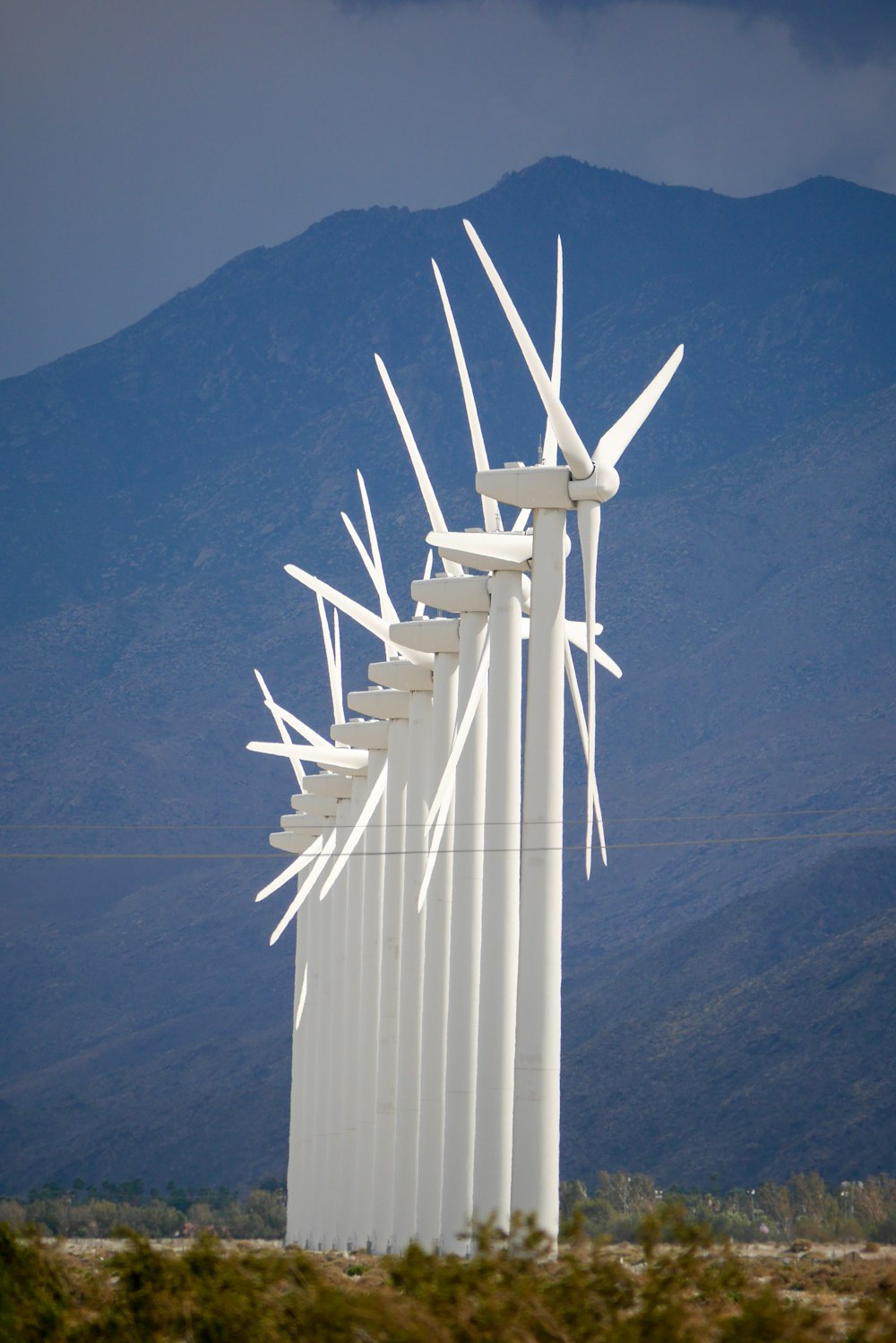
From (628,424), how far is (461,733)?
6580 millimetres

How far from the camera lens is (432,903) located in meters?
43.8

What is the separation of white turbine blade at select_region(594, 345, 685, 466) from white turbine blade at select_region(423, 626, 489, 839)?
470cm

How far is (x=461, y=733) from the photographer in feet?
121

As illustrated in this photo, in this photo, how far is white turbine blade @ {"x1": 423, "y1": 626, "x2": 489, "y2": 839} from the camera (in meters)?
36.4

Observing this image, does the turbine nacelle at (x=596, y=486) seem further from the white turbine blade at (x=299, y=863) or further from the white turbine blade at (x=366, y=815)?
the white turbine blade at (x=299, y=863)

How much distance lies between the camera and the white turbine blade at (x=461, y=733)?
1432 inches

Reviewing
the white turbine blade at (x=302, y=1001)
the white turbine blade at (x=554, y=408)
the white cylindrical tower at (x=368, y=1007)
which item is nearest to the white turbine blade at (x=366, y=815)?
the white cylindrical tower at (x=368, y=1007)

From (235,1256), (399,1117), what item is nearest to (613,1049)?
(399,1117)

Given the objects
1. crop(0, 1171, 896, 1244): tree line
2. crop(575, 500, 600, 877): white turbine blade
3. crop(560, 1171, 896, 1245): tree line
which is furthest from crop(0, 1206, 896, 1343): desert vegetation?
crop(0, 1171, 896, 1244): tree line

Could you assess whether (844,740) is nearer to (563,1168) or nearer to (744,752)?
(744,752)

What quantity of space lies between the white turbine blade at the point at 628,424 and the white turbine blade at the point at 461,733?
4.70 meters

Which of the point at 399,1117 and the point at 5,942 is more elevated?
the point at 5,942

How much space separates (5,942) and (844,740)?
81.4 m

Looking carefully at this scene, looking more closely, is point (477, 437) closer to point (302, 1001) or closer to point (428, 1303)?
point (428, 1303)
